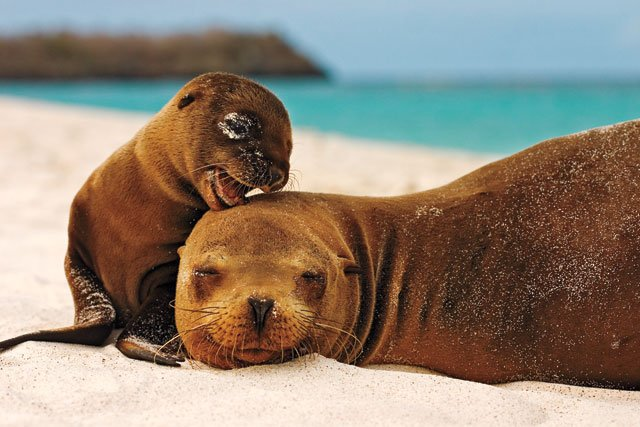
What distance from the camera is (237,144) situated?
13.1 feet

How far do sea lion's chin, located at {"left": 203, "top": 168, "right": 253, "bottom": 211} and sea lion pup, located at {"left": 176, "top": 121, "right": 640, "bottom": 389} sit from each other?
93 millimetres

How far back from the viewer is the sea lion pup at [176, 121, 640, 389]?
11.1ft


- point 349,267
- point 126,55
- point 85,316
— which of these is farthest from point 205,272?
point 126,55

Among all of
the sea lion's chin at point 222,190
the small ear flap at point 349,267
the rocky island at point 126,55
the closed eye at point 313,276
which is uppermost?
the rocky island at point 126,55

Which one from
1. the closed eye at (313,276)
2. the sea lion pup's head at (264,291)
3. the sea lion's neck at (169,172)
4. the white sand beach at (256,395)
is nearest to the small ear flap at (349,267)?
the sea lion pup's head at (264,291)

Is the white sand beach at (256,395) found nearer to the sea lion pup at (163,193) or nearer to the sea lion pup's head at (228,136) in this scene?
the sea lion pup at (163,193)

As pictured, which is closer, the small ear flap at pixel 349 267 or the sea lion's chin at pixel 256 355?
the sea lion's chin at pixel 256 355

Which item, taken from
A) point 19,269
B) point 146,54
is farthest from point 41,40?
point 19,269

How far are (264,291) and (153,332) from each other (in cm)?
84

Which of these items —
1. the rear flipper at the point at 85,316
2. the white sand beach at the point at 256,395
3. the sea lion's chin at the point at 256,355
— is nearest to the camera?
the white sand beach at the point at 256,395

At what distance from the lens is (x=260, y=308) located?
3080 mm

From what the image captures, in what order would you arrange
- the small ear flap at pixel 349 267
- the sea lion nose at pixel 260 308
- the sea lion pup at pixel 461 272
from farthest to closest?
the small ear flap at pixel 349 267 < the sea lion pup at pixel 461 272 < the sea lion nose at pixel 260 308

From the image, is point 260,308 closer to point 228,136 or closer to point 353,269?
point 353,269

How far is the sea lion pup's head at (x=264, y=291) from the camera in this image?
316cm
